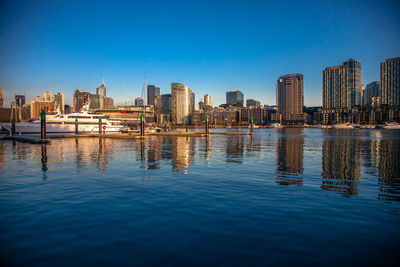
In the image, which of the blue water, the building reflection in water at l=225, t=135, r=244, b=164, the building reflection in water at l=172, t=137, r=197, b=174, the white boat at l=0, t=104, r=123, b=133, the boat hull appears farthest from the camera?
the white boat at l=0, t=104, r=123, b=133

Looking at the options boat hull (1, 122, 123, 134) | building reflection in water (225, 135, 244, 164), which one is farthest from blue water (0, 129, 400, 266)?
boat hull (1, 122, 123, 134)

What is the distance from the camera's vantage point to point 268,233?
6184 millimetres

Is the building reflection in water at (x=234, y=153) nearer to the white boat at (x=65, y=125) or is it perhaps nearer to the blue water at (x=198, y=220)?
the blue water at (x=198, y=220)

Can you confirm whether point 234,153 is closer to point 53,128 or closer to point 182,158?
point 182,158

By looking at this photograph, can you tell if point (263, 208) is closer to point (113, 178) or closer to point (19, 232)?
point (19, 232)

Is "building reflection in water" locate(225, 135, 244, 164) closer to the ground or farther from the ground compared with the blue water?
closer to the ground

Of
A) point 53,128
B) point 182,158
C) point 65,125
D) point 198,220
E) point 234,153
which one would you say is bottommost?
point 234,153

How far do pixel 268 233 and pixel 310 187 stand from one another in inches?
228

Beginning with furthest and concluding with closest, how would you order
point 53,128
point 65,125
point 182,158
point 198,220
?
1. point 65,125
2. point 53,128
3. point 182,158
4. point 198,220

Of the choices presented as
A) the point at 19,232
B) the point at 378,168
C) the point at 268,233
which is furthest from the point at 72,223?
the point at 378,168

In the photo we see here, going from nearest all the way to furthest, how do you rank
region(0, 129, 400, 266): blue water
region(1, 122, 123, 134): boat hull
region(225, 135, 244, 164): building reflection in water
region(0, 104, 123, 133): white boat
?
region(0, 129, 400, 266): blue water, region(225, 135, 244, 164): building reflection in water, region(1, 122, 123, 134): boat hull, region(0, 104, 123, 133): white boat

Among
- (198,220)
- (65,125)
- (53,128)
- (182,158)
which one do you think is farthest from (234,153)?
(53,128)

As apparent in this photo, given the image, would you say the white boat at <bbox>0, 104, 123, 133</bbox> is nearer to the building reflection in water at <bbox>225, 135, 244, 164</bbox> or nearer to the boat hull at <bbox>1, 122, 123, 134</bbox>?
the boat hull at <bbox>1, 122, 123, 134</bbox>

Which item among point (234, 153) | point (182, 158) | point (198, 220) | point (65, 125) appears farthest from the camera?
point (65, 125)
